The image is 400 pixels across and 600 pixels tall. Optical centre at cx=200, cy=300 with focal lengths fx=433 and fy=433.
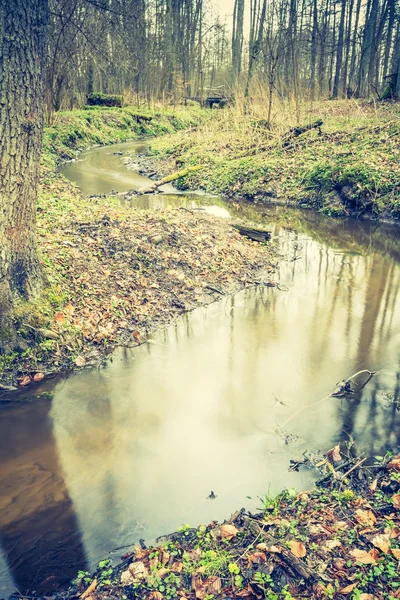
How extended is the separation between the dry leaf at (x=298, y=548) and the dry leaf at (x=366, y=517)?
1.79ft

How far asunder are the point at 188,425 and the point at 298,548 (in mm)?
2106

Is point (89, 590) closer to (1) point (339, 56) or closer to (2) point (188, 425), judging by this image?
(2) point (188, 425)

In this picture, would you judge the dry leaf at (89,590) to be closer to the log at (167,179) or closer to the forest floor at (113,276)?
the forest floor at (113,276)

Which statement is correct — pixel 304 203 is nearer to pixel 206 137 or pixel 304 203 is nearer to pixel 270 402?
pixel 206 137

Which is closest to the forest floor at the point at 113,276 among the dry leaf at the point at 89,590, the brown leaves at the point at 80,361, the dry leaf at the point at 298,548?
the brown leaves at the point at 80,361

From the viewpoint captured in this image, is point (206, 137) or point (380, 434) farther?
point (206, 137)

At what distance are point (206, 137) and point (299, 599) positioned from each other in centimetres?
1926

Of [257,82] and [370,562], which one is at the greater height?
[257,82]

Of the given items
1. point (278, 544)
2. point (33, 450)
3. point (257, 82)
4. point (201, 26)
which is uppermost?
point (201, 26)

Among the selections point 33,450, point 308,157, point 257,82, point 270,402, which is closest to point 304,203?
point 308,157

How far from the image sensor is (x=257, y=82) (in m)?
17.9

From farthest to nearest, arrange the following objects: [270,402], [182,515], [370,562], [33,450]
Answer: [270,402]
[33,450]
[182,515]
[370,562]

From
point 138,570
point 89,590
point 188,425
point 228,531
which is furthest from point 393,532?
point 188,425

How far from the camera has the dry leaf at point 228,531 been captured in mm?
3168
